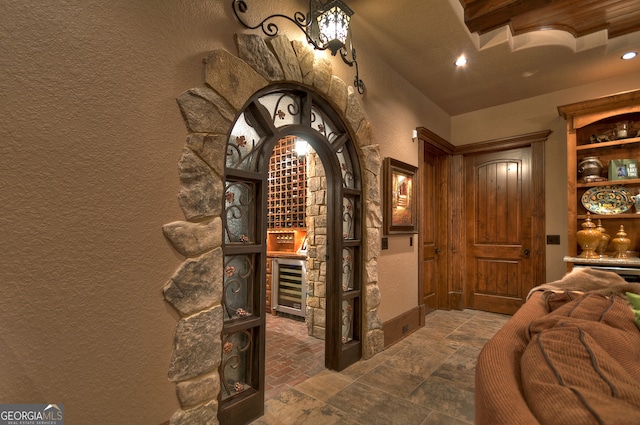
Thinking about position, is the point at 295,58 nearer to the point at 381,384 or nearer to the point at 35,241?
the point at 35,241

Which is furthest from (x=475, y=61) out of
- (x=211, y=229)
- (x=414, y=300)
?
(x=211, y=229)

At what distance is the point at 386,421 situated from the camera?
1.96m

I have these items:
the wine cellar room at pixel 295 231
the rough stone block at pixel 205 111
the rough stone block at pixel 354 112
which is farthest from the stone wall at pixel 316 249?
the rough stone block at pixel 205 111

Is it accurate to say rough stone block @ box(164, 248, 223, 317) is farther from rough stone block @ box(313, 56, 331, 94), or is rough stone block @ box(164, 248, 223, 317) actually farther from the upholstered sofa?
rough stone block @ box(313, 56, 331, 94)

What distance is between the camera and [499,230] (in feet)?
14.5

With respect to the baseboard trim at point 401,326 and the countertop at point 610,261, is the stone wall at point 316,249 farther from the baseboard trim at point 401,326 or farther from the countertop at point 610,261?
the countertop at point 610,261

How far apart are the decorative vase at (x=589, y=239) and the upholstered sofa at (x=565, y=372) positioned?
2628mm

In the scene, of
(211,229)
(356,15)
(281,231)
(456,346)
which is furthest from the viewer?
(281,231)

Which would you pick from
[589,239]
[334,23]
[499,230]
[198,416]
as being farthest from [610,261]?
[198,416]

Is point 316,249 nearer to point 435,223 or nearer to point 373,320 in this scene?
point 373,320

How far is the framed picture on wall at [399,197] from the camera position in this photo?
3.27 meters

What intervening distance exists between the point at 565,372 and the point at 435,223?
422 centimetres

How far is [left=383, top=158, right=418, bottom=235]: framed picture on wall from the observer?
10.7ft

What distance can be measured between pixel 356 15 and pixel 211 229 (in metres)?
A: 2.14
